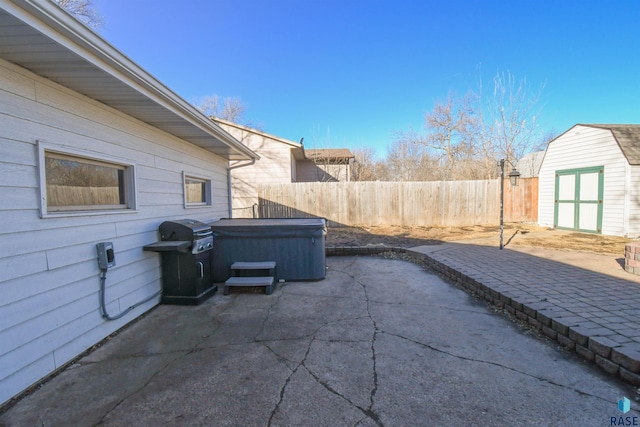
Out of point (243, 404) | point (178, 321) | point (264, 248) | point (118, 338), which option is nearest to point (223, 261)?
point (264, 248)

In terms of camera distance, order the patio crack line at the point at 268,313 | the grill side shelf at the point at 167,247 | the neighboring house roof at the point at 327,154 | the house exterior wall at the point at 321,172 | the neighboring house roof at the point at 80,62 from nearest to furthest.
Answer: the neighboring house roof at the point at 80,62 → the patio crack line at the point at 268,313 → the grill side shelf at the point at 167,247 → the neighboring house roof at the point at 327,154 → the house exterior wall at the point at 321,172

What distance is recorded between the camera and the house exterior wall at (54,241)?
6.80 ft

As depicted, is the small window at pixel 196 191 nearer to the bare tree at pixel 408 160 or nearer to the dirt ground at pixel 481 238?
the dirt ground at pixel 481 238

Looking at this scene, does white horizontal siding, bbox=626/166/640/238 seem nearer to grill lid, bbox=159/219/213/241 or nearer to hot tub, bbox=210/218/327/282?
hot tub, bbox=210/218/327/282

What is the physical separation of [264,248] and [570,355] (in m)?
4.02

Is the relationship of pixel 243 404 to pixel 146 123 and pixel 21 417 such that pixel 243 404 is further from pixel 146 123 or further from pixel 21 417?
pixel 146 123

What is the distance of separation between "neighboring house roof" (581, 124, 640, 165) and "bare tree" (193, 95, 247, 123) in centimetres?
2203

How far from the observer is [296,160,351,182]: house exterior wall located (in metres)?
17.5

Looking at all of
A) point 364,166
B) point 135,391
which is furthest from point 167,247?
point 364,166

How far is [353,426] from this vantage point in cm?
172

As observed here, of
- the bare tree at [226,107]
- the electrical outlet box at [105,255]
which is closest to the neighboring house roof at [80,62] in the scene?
the electrical outlet box at [105,255]

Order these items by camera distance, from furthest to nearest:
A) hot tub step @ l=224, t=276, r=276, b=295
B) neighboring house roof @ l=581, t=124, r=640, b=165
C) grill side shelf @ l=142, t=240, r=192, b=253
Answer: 1. neighboring house roof @ l=581, t=124, r=640, b=165
2. hot tub step @ l=224, t=276, r=276, b=295
3. grill side shelf @ l=142, t=240, r=192, b=253

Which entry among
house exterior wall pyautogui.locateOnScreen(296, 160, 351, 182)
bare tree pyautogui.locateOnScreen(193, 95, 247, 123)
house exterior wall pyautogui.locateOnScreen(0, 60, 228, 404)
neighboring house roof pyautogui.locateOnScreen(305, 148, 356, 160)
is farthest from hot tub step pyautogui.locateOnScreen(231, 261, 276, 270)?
bare tree pyautogui.locateOnScreen(193, 95, 247, 123)

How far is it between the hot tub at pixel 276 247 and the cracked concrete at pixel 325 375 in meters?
1.27
